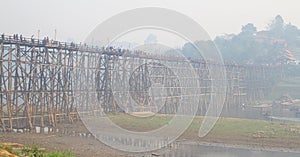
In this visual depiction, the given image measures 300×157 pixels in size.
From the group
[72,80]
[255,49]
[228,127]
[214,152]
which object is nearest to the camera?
[214,152]

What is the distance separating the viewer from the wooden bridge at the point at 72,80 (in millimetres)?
26312

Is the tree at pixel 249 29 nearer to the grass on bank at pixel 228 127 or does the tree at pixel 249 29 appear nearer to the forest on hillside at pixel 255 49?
the forest on hillside at pixel 255 49

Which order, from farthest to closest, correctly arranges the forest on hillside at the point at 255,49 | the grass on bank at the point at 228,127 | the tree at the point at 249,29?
the tree at the point at 249,29, the forest on hillside at the point at 255,49, the grass on bank at the point at 228,127

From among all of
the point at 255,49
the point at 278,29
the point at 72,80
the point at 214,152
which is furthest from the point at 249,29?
the point at 214,152

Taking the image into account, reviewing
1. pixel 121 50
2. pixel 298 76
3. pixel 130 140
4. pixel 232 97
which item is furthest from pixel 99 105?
pixel 298 76

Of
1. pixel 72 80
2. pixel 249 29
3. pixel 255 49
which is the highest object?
pixel 249 29

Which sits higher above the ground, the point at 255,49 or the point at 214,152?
the point at 255,49

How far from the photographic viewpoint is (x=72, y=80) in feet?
106

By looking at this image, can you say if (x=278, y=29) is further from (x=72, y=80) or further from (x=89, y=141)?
(x=89, y=141)

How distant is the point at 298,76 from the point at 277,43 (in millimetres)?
→ 12059

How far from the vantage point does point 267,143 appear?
86.4 ft

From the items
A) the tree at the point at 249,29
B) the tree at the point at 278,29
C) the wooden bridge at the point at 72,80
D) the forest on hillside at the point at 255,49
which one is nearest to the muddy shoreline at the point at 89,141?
the wooden bridge at the point at 72,80

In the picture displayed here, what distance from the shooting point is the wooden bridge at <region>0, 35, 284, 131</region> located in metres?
26.3

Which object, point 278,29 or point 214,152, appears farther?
point 278,29
